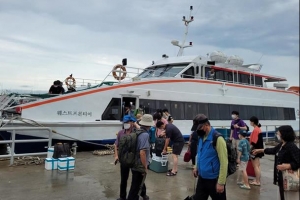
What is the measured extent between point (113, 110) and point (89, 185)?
475 cm

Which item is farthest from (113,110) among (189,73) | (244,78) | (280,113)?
(280,113)

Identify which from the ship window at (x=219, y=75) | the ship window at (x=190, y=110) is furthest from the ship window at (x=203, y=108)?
the ship window at (x=219, y=75)

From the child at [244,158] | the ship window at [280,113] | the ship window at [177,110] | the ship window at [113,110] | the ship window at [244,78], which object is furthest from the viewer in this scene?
the ship window at [280,113]

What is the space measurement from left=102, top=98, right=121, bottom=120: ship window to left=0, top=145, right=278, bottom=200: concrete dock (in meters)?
2.83

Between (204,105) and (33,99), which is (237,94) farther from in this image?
(33,99)

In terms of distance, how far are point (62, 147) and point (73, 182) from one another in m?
1.37

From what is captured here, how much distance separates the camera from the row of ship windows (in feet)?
33.3

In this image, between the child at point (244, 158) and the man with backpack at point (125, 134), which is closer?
the man with backpack at point (125, 134)

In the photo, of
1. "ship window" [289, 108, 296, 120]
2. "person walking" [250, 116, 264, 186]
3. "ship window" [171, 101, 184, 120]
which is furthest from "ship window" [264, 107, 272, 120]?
"person walking" [250, 116, 264, 186]

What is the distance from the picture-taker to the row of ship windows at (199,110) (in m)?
10.1

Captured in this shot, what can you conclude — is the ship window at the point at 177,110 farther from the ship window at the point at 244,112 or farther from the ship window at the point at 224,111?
the ship window at the point at 244,112

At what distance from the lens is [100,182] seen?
580 centimetres

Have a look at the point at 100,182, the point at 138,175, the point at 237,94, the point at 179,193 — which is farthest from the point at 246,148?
the point at 237,94

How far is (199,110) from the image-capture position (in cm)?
1268
